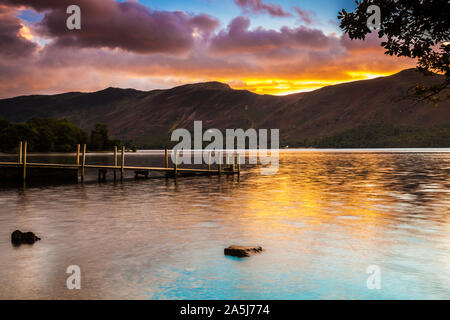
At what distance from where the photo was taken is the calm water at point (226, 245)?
11.9m

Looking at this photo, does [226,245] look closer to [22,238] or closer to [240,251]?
[240,251]

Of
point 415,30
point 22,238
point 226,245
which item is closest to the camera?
point 415,30

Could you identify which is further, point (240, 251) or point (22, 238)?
point (22, 238)

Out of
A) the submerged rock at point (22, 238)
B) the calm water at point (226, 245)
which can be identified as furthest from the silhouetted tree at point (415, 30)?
the submerged rock at point (22, 238)

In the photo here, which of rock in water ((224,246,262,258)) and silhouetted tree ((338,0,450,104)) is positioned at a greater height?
silhouetted tree ((338,0,450,104))

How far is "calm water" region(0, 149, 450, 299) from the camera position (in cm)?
1193

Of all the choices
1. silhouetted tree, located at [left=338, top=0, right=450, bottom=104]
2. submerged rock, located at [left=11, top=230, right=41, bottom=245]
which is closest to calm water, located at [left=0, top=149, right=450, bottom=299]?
submerged rock, located at [left=11, top=230, right=41, bottom=245]

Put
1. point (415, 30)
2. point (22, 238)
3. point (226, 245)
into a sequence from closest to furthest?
point (415, 30), point (22, 238), point (226, 245)

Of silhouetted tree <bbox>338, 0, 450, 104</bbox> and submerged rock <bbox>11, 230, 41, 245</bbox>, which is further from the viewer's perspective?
submerged rock <bbox>11, 230, 41, 245</bbox>

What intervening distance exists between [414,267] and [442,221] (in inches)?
408

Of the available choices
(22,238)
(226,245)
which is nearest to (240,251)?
(226,245)

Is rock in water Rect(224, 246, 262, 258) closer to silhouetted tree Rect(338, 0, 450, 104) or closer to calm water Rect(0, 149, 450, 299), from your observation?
calm water Rect(0, 149, 450, 299)

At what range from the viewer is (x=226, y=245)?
689 inches
